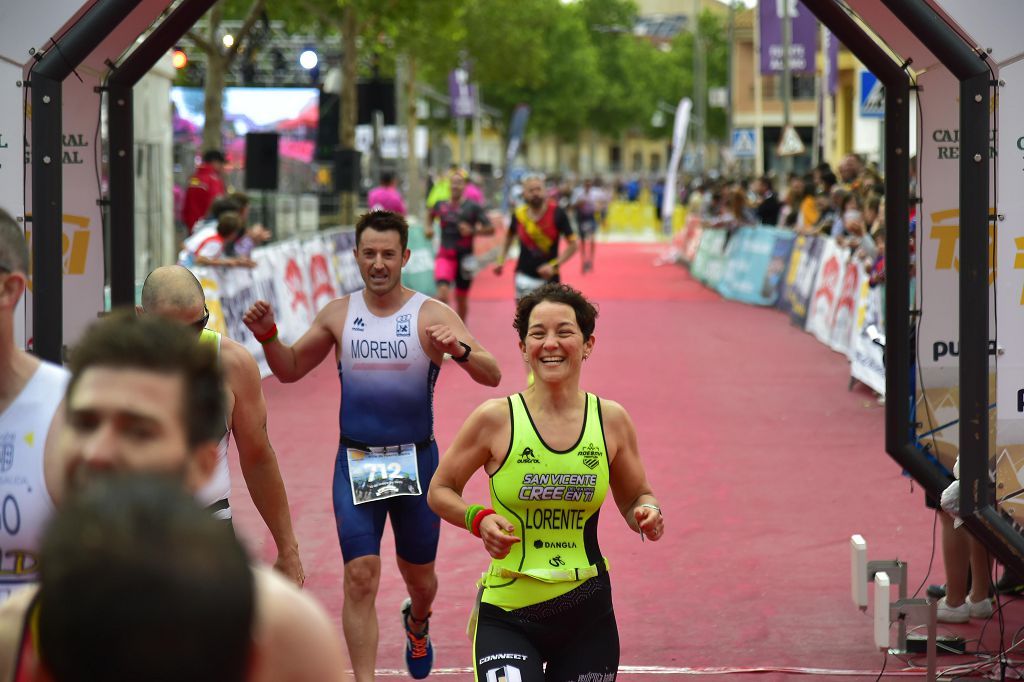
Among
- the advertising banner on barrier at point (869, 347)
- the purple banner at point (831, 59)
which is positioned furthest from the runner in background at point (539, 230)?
the purple banner at point (831, 59)

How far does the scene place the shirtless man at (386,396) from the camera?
6.27m

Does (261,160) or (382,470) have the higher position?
(261,160)

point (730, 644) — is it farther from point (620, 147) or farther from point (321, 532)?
point (620, 147)

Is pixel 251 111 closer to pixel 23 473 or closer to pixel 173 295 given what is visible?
pixel 173 295

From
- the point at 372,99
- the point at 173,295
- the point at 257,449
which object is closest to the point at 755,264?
the point at 372,99

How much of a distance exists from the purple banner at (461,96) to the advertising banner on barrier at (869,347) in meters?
37.9

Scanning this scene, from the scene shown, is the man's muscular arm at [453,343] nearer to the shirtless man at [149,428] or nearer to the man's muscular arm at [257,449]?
the man's muscular arm at [257,449]

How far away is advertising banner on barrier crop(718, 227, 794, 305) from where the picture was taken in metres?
23.9

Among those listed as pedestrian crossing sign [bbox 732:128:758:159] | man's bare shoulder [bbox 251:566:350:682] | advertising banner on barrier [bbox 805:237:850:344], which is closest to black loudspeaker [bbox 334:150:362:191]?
advertising banner on barrier [bbox 805:237:850:344]

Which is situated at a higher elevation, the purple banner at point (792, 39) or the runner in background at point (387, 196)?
the purple banner at point (792, 39)

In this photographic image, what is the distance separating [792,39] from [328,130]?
35.7ft

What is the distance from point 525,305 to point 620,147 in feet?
518

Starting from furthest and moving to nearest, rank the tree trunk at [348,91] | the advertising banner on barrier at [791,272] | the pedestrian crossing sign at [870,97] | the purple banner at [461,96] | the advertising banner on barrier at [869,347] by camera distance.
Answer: the purple banner at [461,96], the tree trunk at [348,91], the advertising banner on barrier at [791,272], the pedestrian crossing sign at [870,97], the advertising banner on barrier at [869,347]

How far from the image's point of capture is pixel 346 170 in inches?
992
